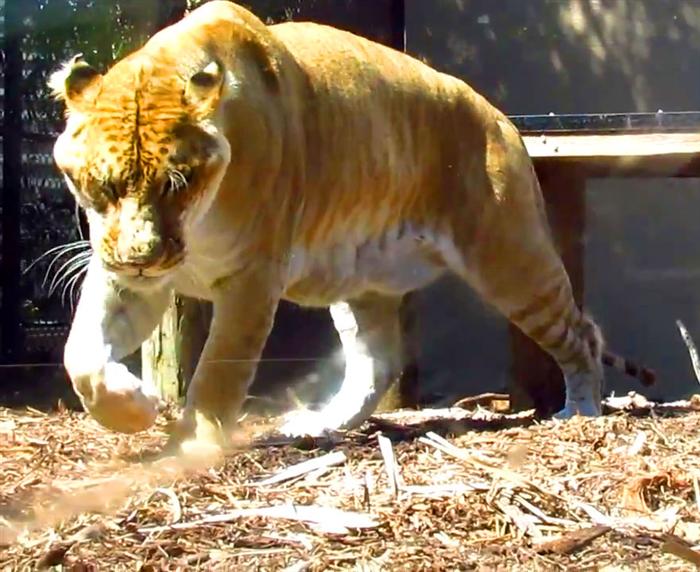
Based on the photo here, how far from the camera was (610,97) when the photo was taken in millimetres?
6039

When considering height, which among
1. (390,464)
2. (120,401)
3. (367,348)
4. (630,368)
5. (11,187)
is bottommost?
(630,368)

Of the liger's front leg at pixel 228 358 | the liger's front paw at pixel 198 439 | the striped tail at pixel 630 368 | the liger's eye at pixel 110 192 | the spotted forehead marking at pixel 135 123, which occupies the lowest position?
the striped tail at pixel 630 368

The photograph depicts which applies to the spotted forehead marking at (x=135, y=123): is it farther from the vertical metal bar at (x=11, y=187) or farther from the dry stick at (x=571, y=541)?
the dry stick at (x=571, y=541)

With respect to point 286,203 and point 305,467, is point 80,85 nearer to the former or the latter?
point 286,203

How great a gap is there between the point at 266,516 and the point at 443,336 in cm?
289

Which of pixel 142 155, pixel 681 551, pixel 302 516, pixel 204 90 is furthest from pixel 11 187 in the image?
pixel 681 551

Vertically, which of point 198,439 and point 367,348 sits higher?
point 198,439

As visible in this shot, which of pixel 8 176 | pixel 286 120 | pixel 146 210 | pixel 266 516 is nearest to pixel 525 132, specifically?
pixel 286 120

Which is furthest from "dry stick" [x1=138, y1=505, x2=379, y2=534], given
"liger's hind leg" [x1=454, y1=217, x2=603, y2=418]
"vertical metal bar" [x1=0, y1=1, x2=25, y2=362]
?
"liger's hind leg" [x1=454, y1=217, x2=603, y2=418]

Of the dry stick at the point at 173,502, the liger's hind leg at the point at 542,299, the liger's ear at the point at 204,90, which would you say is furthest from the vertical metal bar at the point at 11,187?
the dry stick at the point at 173,502

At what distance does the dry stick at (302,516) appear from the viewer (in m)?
2.64

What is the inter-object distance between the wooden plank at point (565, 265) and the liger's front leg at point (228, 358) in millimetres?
1605

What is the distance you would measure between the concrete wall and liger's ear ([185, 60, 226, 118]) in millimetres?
2327

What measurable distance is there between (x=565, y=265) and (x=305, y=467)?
7.79 feet
